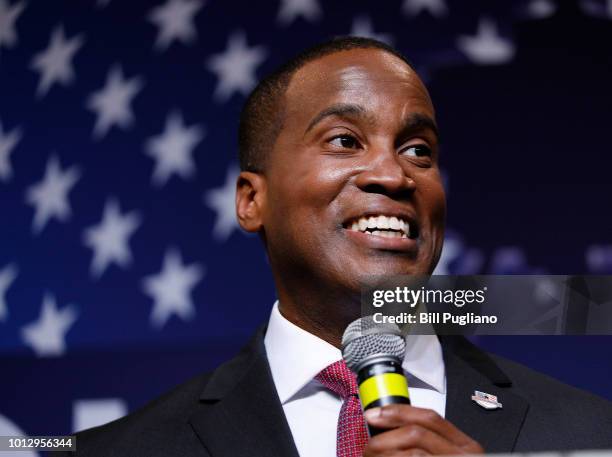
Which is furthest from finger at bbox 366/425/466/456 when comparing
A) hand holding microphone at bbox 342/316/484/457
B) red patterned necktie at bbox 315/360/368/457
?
red patterned necktie at bbox 315/360/368/457

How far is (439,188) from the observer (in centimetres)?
163

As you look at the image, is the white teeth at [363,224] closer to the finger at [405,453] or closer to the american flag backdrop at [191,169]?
the finger at [405,453]

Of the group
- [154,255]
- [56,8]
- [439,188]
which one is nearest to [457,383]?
[439,188]

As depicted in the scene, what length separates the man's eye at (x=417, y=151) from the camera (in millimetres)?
1632

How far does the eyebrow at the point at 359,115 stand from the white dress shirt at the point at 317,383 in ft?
1.28

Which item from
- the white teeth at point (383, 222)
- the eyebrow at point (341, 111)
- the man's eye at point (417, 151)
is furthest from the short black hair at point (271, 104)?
the white teeth at point (383, 222)

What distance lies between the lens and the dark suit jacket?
1.47 metres

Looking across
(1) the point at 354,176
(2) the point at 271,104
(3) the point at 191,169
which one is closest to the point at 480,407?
(1) the point at 354,176

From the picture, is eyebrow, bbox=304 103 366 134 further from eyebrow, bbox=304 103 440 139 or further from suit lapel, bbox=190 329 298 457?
suit lapel, bbox=190 329 298 457

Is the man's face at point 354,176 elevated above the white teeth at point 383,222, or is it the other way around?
the man's face at point 354,176

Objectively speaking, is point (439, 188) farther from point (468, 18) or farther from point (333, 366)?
point (468, 18)

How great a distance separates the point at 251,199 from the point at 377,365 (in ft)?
2.81

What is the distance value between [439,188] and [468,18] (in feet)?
2.74

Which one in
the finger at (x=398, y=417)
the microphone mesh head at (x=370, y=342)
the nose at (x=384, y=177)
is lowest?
the finger at (x=398, y=417)
